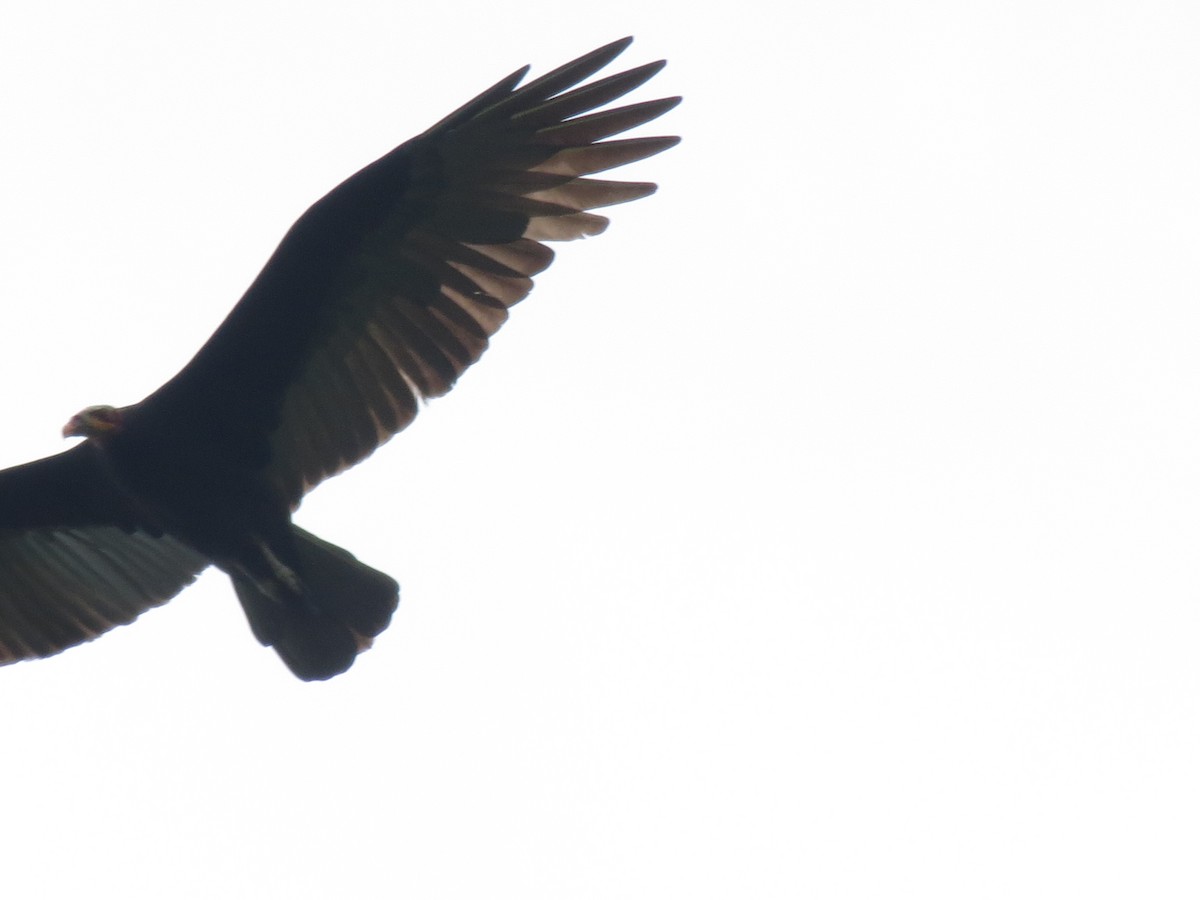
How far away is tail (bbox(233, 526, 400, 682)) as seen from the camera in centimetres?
678

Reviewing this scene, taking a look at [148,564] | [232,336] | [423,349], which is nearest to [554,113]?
[423,349]

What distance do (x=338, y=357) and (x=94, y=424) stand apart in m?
0.96

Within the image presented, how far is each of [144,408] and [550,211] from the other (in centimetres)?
178

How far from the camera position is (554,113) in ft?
20.5

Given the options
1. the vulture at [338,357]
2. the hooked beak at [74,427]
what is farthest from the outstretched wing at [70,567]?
the hooked beak at [74,427]

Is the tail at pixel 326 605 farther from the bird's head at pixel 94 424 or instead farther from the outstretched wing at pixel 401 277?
the bird's head at pixel 94 424

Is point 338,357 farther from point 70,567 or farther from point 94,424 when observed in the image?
point 70,567

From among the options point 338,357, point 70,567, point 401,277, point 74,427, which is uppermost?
point 401,277

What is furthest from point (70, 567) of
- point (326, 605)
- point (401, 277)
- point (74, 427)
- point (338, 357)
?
point (401, 277)

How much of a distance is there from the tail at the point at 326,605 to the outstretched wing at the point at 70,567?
875 mm

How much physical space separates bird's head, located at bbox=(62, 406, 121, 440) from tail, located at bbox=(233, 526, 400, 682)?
2.61 ft

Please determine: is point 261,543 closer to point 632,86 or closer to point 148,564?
point 148,564

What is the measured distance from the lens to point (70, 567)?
7547mm

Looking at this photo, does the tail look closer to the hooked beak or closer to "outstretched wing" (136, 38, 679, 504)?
"outstretched wing" (136, 38, 679, 504)
